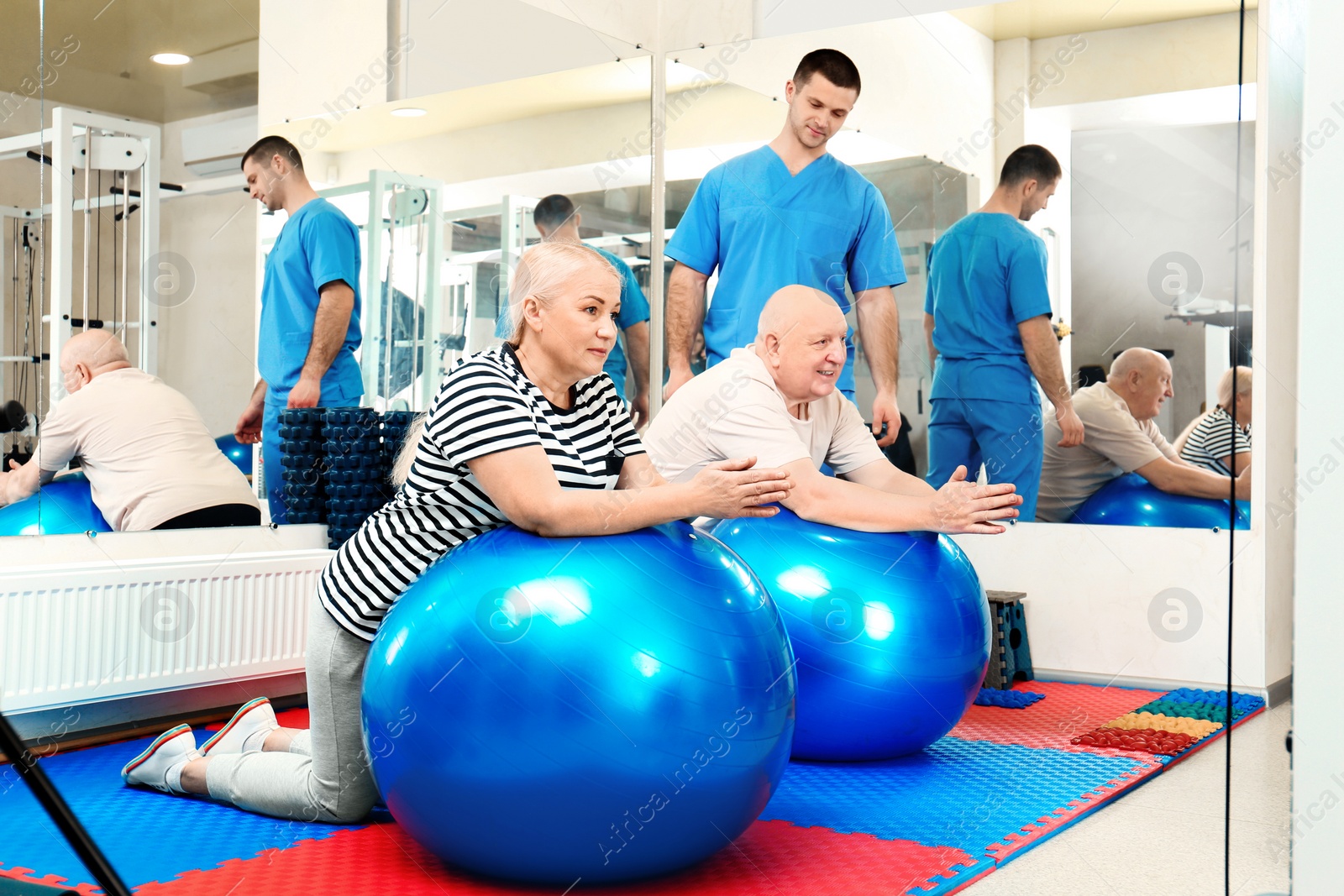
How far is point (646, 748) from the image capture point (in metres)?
1.75

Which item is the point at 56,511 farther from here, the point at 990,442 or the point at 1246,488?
the point at 1246,488

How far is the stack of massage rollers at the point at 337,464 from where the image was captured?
333cm

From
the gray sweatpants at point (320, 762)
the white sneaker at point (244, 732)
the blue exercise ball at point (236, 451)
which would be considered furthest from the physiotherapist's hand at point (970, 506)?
the blue exercise ball at point (236, 451)

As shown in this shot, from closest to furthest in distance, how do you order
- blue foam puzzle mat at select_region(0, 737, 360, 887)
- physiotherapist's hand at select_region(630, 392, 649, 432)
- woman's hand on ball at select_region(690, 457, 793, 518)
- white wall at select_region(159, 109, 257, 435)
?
woman's hand on ball at select_region(690, 457, 793, 518) < blue foam puzzle mat at select_region(0, 737, 360, 887) < white wall at select_region(159, 109, 257, 435) < physiotherapist's hand at select_region(630, 392, 649, 432)

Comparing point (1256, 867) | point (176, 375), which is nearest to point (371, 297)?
point (176, 375)

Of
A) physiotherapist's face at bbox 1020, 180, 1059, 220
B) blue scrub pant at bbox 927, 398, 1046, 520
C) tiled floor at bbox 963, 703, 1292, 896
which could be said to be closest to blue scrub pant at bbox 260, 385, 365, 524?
blue scrub pant at bbox 927, 398, 1046, 520

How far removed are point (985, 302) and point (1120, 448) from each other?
24.3 inches

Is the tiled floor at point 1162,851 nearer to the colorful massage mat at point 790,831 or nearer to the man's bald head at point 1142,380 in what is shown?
the colorful massage mat at point 790,831

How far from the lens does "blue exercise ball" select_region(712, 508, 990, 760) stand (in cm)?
256

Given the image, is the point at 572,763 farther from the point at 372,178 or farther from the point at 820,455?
the point at 372,178

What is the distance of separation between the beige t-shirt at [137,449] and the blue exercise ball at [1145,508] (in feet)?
8.35

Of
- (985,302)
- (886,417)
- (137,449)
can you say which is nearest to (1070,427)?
(985,302)

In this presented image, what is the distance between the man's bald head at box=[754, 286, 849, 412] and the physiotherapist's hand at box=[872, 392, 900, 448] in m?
1.16

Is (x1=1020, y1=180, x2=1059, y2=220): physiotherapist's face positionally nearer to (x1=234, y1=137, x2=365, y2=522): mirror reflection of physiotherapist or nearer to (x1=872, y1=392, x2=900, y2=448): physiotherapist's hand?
(x1=872, y1=392, x2=900, y2=448): physiotherapist's hand
